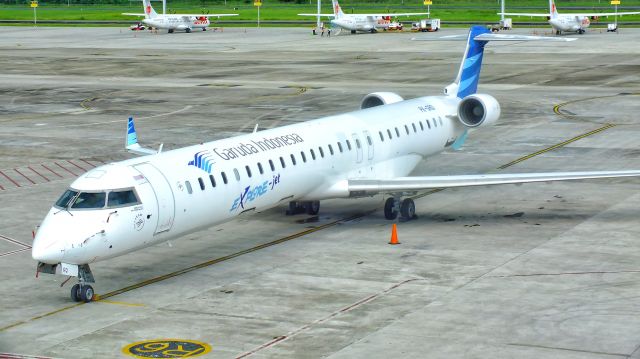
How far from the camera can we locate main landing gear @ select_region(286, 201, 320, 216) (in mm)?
31078

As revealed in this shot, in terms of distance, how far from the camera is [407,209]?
30328 mm

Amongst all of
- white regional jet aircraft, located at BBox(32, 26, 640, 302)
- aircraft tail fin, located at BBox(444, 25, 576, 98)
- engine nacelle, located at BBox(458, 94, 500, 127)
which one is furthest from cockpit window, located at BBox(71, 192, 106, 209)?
aircraft tail fin, located at BBox(444, 25, 576, 98)

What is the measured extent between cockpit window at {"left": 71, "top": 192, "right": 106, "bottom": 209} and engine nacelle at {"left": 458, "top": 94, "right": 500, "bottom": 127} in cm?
1502

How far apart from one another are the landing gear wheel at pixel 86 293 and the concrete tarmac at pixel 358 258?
1.02 ft

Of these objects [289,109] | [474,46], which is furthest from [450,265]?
[289,109]

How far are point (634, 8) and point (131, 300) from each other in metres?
132

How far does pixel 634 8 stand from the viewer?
144 meters

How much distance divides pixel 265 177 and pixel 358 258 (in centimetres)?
306

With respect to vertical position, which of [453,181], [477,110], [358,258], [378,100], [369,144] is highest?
[378,100]

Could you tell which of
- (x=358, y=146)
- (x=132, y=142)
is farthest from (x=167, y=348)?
(x=132, y=142)

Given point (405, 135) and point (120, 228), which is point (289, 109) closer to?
point (405, 135)

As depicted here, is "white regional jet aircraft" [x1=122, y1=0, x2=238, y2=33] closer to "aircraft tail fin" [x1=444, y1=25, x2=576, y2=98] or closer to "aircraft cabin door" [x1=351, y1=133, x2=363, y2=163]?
"aircraft tail fin" [x1=444, y1=25, x2=576, y2=98]

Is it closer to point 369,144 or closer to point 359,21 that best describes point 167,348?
point 369,144

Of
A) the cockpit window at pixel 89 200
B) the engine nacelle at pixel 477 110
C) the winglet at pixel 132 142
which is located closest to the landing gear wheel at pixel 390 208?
the engine nacelle at pixel 477 110
